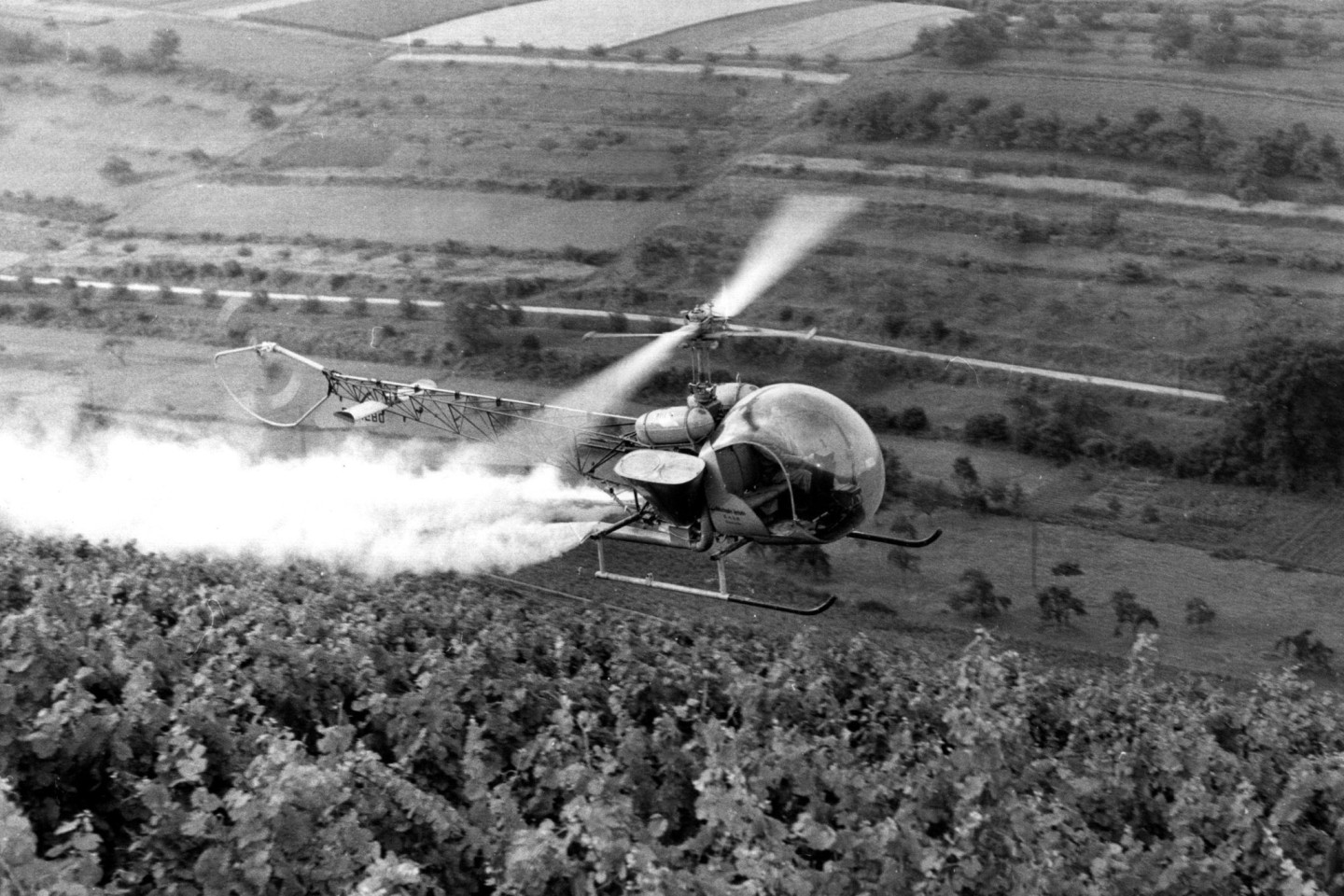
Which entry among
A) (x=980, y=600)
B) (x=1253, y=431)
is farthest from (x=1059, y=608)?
(x=1253, y=431)

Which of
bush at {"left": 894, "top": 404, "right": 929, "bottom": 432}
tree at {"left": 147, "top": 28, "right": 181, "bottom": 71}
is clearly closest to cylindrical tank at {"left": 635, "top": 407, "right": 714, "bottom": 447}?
bush at {"left": 894, "top": 404, "right": 929, "bottom": 432}

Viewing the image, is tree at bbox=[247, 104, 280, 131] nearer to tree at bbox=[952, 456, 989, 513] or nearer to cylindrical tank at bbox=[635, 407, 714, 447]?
tree at bbox=[952, 456, 989, 513]

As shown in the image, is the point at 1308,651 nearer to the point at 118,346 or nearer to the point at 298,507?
the point at 298,507

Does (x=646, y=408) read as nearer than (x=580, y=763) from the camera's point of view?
No

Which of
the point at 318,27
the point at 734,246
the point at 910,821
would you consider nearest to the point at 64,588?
the point at 910,821

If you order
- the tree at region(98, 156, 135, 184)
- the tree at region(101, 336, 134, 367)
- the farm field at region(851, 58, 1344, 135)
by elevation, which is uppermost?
the farm field at region(851, 58, 1344, 135)

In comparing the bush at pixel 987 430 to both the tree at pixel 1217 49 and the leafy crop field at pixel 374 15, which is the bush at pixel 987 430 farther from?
the leafy crop field at pixel 374 15
